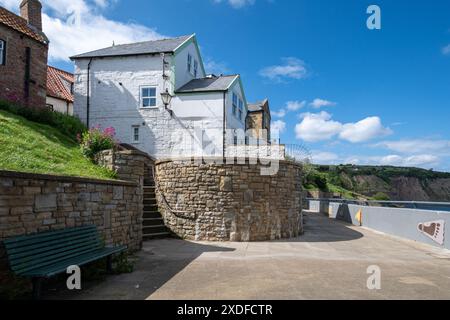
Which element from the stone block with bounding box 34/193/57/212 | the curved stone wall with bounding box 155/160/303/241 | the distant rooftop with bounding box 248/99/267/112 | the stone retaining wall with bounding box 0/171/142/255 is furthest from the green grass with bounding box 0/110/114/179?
the distant rooftop with bounding box 248/99/267/112

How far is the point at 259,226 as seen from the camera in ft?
34.9

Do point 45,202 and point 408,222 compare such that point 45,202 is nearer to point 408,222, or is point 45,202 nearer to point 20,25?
point 408,222

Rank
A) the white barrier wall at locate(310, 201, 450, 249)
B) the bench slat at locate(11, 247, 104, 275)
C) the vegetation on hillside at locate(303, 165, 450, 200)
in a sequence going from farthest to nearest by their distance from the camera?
the vegetation on hillside at locate(303, 165, 450, 200)
the white barrier wall at locate(310, 201, 450, 249)
the bench slat at locate(11, 247, 104, 275)

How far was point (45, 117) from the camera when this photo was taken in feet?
45.8

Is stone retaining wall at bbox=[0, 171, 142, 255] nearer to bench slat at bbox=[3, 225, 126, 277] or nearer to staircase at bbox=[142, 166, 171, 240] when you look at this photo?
bench slat at bbox=[3, 225, 126, 277]

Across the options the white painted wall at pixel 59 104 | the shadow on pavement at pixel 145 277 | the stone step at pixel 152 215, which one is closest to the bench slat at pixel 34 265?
the shadow on pavement at pixel 145 277

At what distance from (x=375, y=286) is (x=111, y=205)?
18.6ft

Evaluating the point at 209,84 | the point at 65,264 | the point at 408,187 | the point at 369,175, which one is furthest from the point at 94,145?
the point at 408,187

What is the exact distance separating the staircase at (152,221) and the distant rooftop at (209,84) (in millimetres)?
8910

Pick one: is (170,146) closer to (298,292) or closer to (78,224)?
(78,224)

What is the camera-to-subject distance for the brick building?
51.1 ft

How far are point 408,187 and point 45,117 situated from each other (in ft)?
199

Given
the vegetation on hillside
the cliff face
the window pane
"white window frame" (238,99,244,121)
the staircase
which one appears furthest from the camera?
the cliff face

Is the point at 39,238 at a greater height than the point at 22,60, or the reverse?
the point at 22,60
